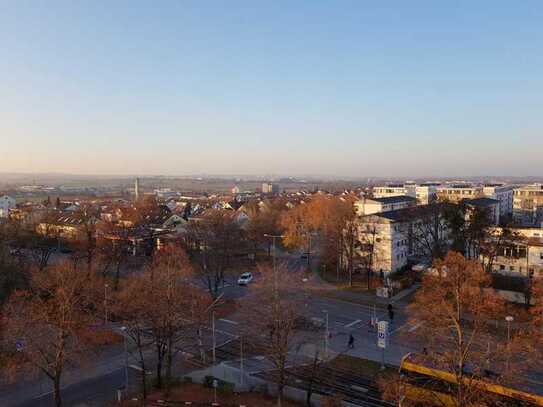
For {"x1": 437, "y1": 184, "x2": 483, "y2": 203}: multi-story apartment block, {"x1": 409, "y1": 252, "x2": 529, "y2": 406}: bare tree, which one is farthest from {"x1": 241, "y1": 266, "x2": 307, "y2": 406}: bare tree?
{"x1": 437, "y1": 184, "x2": 483, "y2": 203}: multi-story apartment block

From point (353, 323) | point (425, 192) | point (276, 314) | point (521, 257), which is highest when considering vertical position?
point (425, 192)

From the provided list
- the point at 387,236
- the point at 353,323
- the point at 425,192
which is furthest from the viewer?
the point at 425,192

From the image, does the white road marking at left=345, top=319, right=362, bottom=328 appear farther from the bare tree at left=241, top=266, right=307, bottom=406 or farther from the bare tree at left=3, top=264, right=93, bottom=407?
the bare tree at left=3, top=264, right=93, bottom=407

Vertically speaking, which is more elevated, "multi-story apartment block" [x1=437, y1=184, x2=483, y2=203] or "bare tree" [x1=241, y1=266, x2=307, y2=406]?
"multi-story apartment block" [x1=437, y1=184, x2=483, y2=203]

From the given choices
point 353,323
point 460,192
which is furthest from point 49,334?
point 460,192

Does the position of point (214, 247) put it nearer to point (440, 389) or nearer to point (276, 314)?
point (276, 314)
